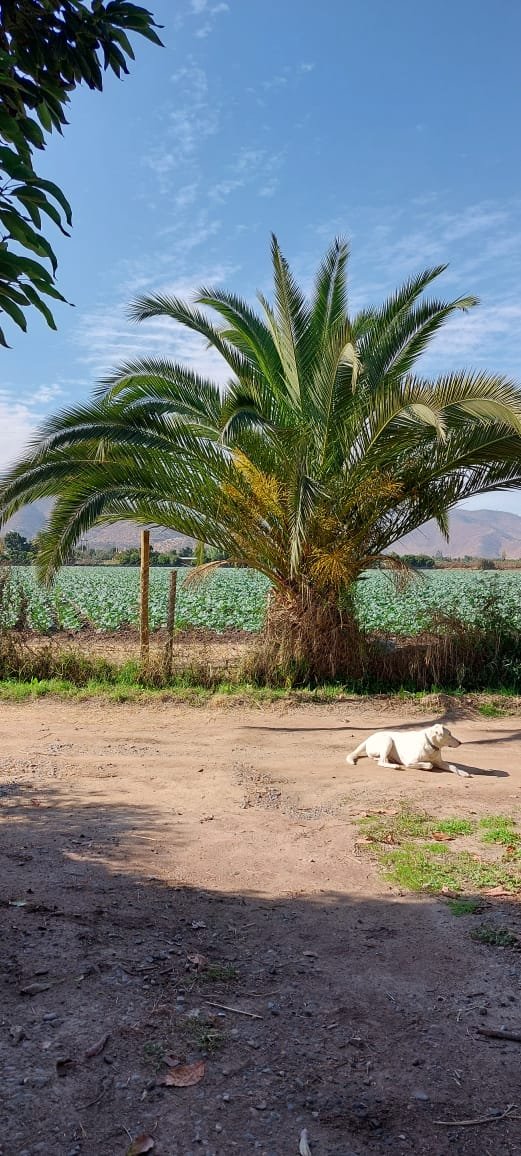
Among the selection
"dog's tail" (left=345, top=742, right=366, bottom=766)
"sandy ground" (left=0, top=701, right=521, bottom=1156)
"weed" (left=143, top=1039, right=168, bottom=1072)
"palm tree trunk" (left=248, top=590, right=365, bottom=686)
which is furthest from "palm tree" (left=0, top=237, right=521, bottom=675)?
"weed" (left=143, top=1039, right=168, bottom=1072)

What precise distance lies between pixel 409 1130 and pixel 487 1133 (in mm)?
238

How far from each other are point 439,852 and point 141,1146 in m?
2.96

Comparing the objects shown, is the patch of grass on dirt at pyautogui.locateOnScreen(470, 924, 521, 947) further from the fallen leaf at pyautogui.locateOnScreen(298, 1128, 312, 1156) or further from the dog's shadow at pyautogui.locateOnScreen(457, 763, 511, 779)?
the dog's shadow at pyautogui.locateOnScreen(457, 763, 511, 779)

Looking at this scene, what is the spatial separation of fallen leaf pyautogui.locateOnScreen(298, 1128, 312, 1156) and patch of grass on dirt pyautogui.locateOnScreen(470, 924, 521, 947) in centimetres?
158

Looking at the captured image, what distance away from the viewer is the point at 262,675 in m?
10.9

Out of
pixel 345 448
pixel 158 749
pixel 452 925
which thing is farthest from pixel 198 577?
pixel 452 925

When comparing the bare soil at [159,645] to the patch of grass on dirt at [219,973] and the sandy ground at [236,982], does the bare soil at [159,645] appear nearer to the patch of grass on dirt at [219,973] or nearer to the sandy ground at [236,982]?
the sandy ground at [236,982]

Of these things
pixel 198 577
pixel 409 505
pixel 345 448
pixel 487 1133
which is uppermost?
pixel 345 448

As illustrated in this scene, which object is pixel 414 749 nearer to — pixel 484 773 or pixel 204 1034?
pixel 484 773

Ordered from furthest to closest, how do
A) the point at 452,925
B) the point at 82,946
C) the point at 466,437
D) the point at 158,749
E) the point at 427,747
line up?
the point at 466,437 → the point at 158,749 → the point at 427,747 → the point at 452,925 → the point at 82,946

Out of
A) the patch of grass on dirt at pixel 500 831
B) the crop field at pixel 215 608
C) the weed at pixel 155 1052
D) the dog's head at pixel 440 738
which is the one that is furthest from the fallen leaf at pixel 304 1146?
the crop field at pixel 215 608

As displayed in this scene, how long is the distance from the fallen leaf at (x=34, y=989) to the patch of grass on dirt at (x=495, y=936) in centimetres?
194

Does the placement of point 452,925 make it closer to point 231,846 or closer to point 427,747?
point 231,846

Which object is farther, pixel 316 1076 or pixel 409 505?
pixel 409 505
